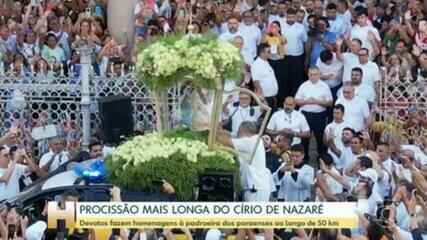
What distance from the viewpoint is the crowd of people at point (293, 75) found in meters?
20.1

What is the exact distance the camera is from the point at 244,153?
19.7 metres

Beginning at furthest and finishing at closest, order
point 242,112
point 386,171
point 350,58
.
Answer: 1. point 350,58
2. point 242,112
3. point 386,171

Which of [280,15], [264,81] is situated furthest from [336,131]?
[280,15]

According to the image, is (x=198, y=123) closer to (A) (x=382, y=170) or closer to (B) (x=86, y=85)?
(A) (x=382, y=170)

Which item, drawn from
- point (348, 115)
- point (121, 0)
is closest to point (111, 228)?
point (348, 115)

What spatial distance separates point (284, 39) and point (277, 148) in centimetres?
305

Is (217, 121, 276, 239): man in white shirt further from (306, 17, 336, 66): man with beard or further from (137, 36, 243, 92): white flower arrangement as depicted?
(306, 17, 336, 66): man with beard

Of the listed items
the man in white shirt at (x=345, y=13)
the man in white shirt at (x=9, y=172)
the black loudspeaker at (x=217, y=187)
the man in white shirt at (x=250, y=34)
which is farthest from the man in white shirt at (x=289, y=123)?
the black loudspeaker at (x=217, y=187)

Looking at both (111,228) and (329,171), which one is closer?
(111,228)

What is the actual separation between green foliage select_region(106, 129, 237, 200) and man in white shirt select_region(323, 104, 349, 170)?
3180mm

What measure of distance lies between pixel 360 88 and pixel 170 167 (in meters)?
5.03

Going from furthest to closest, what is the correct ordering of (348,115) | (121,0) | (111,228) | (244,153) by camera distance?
(121,0) < (348,115) < (244,153) < (111,228)

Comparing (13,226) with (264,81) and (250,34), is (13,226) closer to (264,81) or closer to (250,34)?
(264,81)

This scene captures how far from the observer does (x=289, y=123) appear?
22.8 m
